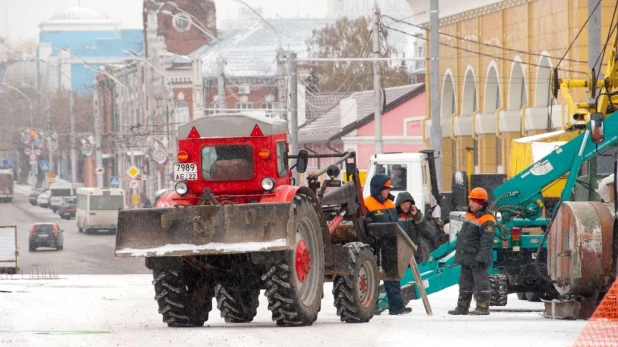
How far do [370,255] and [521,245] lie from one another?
3548mm

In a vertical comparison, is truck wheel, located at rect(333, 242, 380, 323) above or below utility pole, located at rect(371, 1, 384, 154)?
below

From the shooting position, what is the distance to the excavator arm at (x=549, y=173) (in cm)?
1772

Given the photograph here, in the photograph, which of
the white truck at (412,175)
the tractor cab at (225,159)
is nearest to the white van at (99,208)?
the white truck at (412,175)

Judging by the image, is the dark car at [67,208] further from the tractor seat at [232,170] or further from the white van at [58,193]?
the tractor seat at [232,170]

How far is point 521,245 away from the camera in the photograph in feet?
67.6

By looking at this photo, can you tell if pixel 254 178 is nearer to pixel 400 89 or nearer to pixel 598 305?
pixel 598 305

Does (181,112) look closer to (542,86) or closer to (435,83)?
(542,86)

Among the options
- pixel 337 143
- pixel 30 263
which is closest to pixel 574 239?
pixel 30 263

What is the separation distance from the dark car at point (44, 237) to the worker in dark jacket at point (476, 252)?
163 feet

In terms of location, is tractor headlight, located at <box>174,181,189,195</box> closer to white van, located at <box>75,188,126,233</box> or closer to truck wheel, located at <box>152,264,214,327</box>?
truck wheel, located at <box>152,264,214,327</box>

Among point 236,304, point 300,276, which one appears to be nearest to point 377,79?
point 236,304

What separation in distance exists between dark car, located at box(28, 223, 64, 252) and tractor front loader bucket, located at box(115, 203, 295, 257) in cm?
5175

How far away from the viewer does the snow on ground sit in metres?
14.2

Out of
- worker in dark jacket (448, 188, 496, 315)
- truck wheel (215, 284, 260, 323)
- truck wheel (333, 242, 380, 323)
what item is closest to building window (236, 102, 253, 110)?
worker in dark jacket (448, 188, 496, 315)
